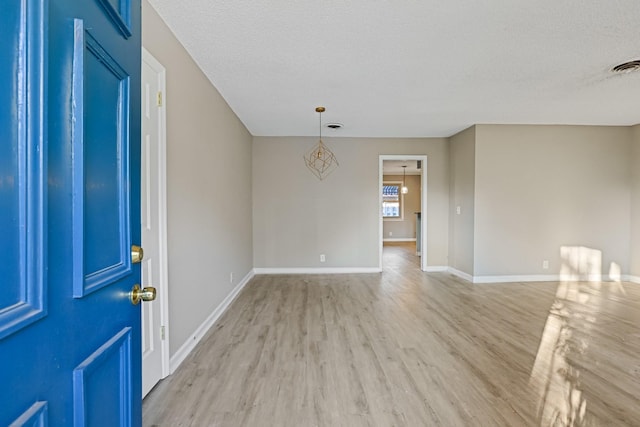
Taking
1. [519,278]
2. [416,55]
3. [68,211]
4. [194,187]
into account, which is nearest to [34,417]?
[68,211]

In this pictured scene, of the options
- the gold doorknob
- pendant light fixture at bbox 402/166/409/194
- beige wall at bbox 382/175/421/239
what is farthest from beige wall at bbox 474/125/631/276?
beige wall at bbox 382/175/421/239

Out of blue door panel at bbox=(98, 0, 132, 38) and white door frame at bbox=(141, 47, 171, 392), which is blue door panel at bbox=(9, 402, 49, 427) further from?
white door frame at bbox=(141, 47, 171, 392)

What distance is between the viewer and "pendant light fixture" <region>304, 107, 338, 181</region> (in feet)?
18.3

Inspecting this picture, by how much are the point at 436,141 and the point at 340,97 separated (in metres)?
2.83

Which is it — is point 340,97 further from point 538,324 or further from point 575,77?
point 538,324

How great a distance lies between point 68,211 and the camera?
641 mm

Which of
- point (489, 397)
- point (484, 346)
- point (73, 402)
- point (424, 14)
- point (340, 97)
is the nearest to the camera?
point (73, 402)

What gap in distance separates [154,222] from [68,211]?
147cm

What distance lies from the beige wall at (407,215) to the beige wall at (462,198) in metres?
5.53

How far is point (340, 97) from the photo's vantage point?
3.61m

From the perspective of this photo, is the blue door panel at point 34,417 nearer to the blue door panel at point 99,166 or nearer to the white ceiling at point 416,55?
the blue door panel at point 99,166

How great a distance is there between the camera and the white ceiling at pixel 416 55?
6.72 feet

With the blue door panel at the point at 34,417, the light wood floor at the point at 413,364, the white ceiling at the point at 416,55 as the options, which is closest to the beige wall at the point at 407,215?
the white ceiling at the point at 416,55

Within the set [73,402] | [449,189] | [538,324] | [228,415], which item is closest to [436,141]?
[449,189]
